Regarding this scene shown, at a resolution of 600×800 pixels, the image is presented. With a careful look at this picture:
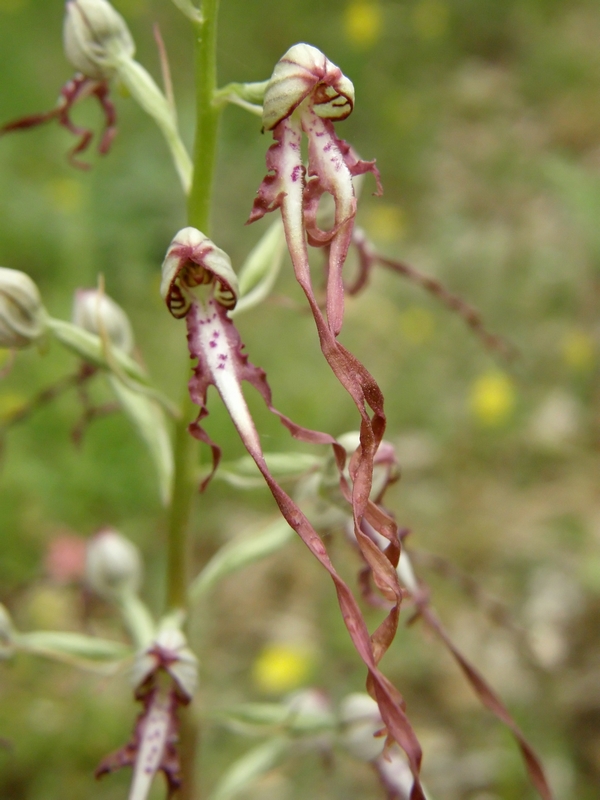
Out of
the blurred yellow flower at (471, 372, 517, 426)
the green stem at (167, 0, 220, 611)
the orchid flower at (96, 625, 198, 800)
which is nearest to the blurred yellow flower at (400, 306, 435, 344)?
the blurred yellow flower at (471, 372, 517, 426)

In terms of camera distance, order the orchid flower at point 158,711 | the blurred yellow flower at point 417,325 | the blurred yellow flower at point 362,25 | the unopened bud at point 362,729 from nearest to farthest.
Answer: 1. the orchid flower at point 158,711
2. the unopened bud at point 362,729
3. the blurred yellow flower at point 417,325
4. the blurred yellow flower at point 362,25

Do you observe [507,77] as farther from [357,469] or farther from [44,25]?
[357,469]

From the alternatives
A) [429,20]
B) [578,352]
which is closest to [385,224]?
[578,352]

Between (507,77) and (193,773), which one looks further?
(507,77)

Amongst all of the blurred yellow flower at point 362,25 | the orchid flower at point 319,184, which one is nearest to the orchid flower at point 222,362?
the orchid flower at point 319,184

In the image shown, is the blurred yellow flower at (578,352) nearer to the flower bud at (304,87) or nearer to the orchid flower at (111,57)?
the orchid flower at (111,57)

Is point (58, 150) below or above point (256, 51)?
below

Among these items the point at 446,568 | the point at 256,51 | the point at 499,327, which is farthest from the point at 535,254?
the point at 446,568
